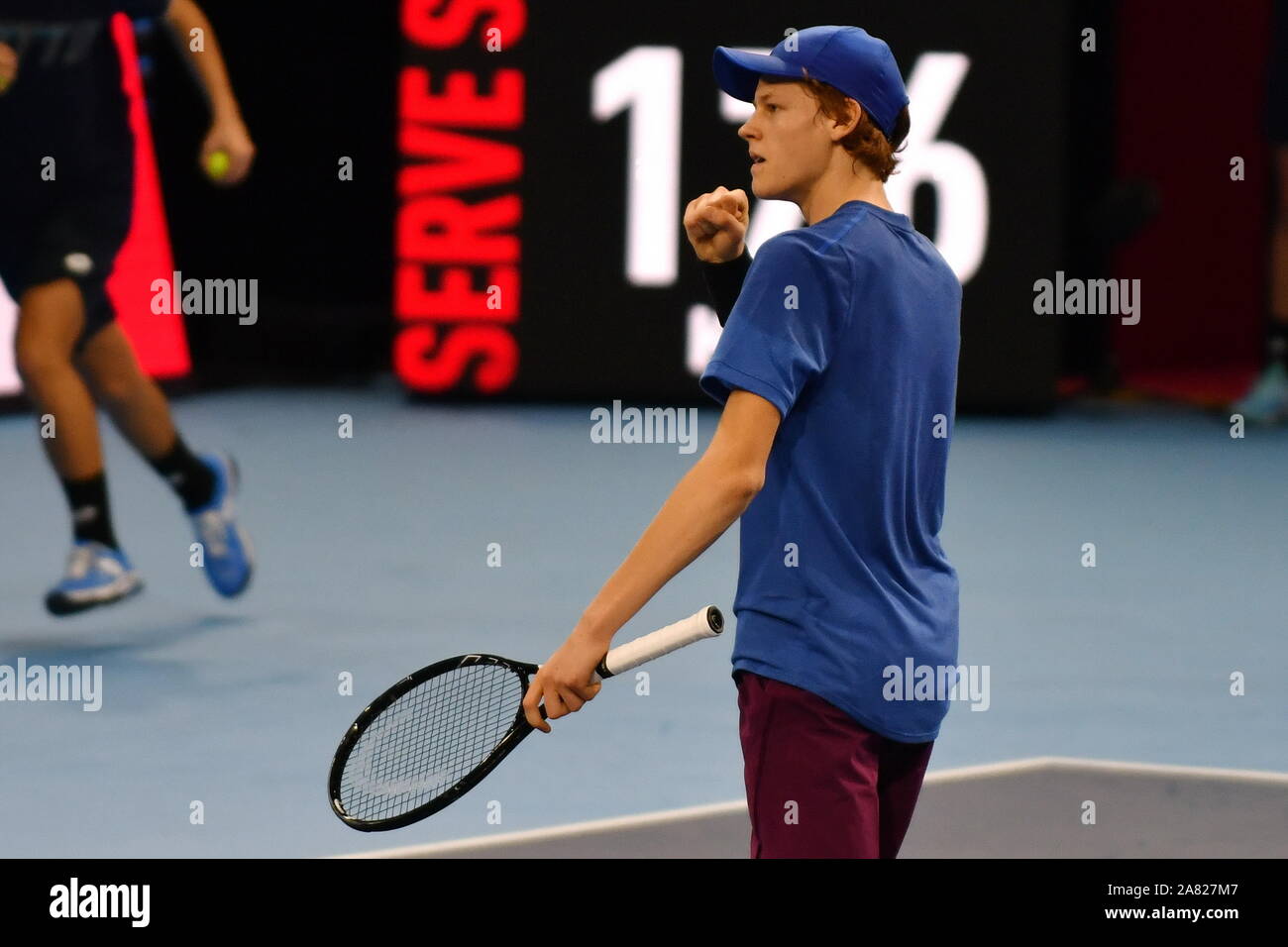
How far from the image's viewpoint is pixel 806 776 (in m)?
2.44

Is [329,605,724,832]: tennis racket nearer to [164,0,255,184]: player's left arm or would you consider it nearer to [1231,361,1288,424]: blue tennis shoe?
[164,0,255,184]: player's left arm

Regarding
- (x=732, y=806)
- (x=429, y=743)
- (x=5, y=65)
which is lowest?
(x=732, y=806)

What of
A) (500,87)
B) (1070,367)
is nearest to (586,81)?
(500,87)

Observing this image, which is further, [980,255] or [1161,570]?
[980,255]

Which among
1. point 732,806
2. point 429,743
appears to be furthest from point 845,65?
point 732,806

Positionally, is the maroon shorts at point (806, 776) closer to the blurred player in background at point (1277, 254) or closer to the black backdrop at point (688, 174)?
the black backdrop at point (688, 174)

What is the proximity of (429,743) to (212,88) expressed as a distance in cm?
320

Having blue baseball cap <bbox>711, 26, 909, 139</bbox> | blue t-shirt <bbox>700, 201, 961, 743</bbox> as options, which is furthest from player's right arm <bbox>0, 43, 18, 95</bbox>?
blue t-shirt <bbox>700, 201, 961, 743</bbox>

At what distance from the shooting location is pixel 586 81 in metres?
9.51

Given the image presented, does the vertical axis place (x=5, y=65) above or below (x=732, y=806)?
above

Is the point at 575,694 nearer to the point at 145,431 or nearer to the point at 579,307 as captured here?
the point at 145,431

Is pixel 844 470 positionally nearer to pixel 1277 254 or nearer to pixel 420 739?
pixel 420 739
